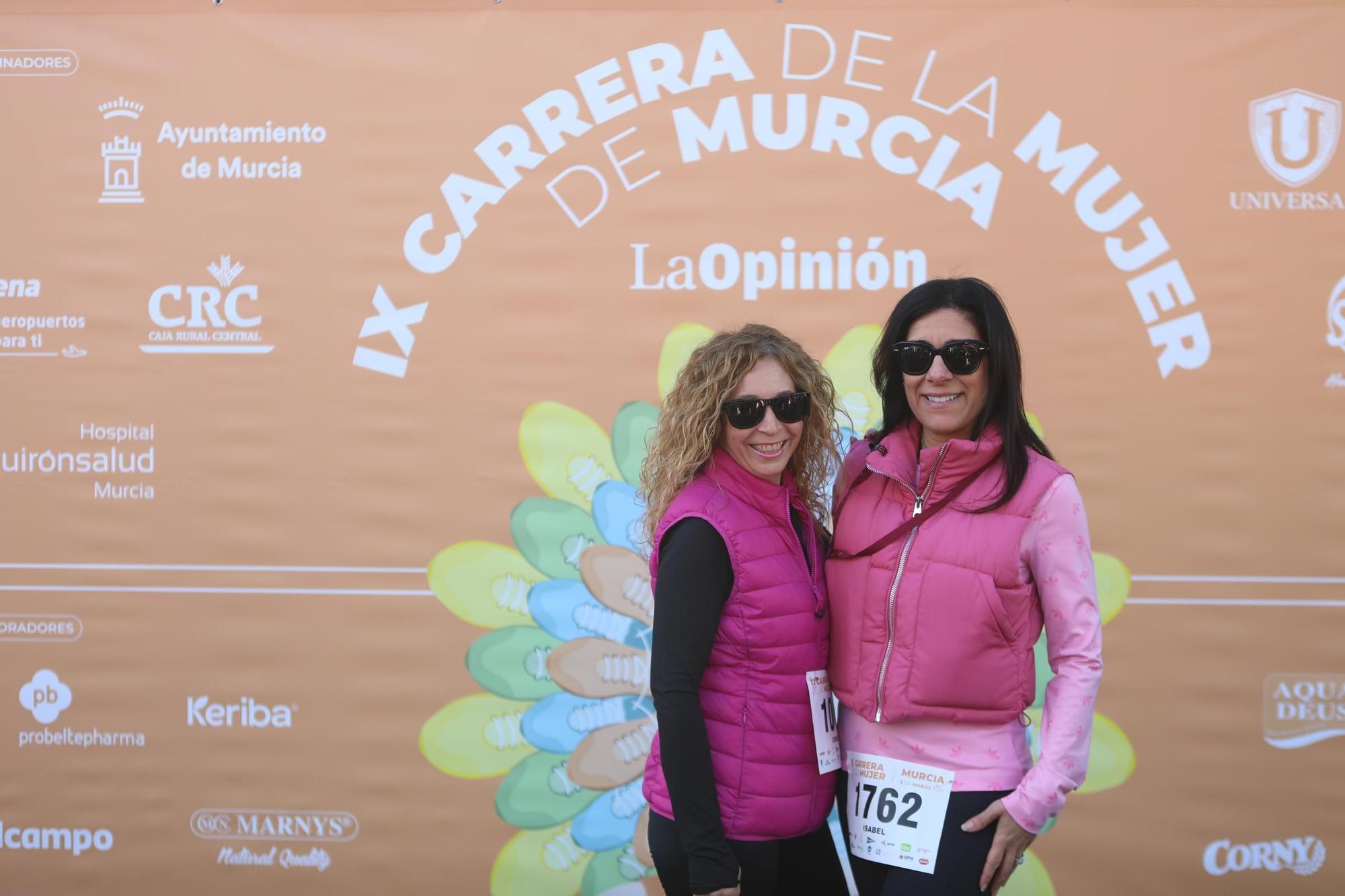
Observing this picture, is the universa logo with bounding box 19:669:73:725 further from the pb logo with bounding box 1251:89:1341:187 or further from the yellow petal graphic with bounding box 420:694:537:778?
the pb logo with bounding box 1251:89:1341:187

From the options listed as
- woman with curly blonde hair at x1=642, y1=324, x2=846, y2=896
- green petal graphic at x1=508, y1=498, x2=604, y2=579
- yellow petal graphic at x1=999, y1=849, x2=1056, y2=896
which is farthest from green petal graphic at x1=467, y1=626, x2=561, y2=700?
yellow petal graphic at x1=999, y1=849, x2=1056, y2=896

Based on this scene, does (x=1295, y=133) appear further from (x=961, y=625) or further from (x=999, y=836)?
(x=999, y=836)

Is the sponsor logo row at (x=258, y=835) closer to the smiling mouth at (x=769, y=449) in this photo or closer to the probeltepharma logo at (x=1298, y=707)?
the smiling mouth at (x=769, y=449)

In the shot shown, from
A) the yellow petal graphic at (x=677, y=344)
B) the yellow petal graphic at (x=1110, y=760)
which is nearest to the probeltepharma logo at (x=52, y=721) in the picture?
the yellow petal graphic at (x=677, y=344)

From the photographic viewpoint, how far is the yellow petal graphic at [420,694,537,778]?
2.80 meters

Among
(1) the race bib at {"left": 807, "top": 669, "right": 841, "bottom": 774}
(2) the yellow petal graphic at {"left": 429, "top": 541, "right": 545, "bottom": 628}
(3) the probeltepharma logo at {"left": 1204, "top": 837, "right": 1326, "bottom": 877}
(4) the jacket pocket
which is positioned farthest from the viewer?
(2) the yellow petal graphic at {"left": 429, "top": 541, "right": 545, "bottom": 628}

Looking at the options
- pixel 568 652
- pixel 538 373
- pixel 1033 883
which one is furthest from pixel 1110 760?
pixel 538 373

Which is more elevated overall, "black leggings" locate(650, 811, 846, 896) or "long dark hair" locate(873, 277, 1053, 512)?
"long dark hair" locate(873, 277, 1053, 512)

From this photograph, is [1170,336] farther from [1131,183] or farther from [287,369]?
[287,369]

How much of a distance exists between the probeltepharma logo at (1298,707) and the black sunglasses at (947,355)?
1.71m

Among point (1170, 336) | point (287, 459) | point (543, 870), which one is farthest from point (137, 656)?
point (1170, 336)

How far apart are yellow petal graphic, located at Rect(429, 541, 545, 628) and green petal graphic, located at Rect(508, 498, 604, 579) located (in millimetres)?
38

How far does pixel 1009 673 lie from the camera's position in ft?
5.08

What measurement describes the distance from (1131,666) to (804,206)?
1.48m
